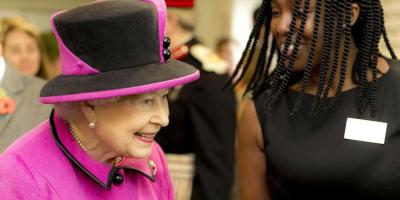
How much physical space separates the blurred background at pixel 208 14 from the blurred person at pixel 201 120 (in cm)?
301

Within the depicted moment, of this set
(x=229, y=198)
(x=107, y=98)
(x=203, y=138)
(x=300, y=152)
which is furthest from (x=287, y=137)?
(x=229, y=198)

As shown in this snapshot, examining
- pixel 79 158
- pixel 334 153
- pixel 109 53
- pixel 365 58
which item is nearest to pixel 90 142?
pixel 79 158

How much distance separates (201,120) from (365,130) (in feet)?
5.81

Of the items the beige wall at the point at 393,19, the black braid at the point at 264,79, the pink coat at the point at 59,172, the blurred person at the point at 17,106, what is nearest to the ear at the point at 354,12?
the black braid at the point at 264,79

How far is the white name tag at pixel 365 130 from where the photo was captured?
2035mm

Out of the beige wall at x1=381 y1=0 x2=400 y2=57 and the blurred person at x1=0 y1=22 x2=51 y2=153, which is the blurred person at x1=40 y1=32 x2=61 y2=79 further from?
the beige wall at x1=381 y1=0 x2=400 y2=57

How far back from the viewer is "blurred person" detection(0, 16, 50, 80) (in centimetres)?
349

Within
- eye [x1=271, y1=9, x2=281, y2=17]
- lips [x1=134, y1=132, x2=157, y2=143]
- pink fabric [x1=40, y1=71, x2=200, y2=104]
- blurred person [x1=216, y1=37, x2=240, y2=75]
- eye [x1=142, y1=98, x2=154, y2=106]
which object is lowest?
blurred person [x1=216, y1=37, x2=240, y2=75]

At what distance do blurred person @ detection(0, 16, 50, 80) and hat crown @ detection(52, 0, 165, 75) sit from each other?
1.83 metres

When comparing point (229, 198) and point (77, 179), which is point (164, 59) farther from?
point (229, 198)

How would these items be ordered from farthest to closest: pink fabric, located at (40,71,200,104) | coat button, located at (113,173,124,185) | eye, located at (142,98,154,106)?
1. coat button, located at (113,173,124,185)
2. eye, located at (142,98,154,106)
3. pink fabric, located at (40,71,200,104)

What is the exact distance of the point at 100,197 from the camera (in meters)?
1.79

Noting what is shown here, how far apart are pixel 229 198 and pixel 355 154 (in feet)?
6.59

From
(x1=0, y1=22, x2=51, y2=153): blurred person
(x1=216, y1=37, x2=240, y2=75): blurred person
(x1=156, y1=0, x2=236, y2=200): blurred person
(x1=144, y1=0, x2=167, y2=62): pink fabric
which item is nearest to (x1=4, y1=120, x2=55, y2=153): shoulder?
(x1=144, y1=0, x2=167, y2=62): pink fabric
